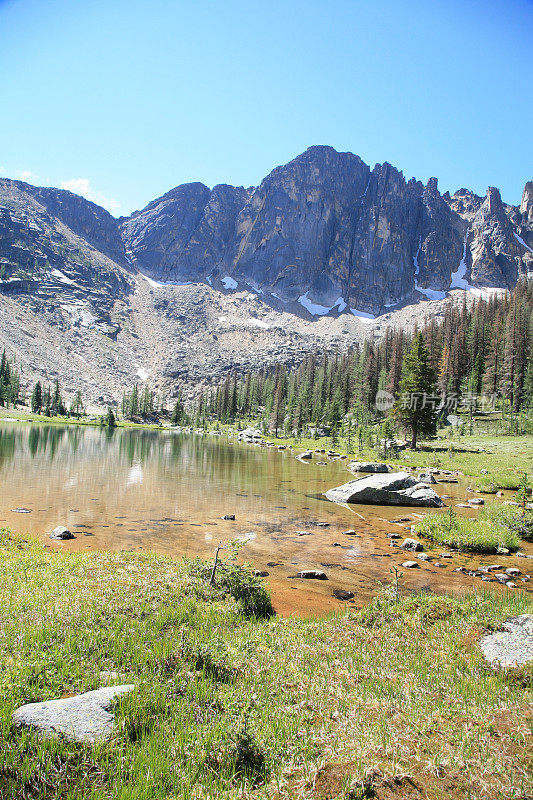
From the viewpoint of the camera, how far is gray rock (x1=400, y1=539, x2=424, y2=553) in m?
14.8

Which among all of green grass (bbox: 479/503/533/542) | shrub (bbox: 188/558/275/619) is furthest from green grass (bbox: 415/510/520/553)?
shrub (bbox: 188/558/275/619)

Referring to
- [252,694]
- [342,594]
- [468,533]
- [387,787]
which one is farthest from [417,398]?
[387,787]

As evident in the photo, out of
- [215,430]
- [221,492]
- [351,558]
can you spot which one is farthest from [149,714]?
[215,430]

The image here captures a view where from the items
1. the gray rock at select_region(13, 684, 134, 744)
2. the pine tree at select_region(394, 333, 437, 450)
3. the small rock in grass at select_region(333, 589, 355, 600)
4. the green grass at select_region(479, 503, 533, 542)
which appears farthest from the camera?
the pine tree at select_region(394, 333, 437, 450)

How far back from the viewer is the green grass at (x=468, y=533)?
1466cm

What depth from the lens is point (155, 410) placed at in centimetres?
15300

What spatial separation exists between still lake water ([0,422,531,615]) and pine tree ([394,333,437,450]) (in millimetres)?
18215

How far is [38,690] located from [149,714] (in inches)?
57.3

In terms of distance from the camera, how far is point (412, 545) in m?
14.8

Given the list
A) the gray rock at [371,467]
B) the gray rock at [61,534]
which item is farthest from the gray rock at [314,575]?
the gray rock at [371,467]

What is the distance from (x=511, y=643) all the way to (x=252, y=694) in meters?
4.50

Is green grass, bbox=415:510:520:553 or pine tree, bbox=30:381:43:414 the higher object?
pine tree, bbox=30:381:43:414

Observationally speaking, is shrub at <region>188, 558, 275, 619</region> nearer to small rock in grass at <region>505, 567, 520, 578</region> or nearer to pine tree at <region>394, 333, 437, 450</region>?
small rock in grass at <region>505, 567, 520, 578</region>

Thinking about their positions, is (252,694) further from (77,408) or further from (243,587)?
(77,408)
